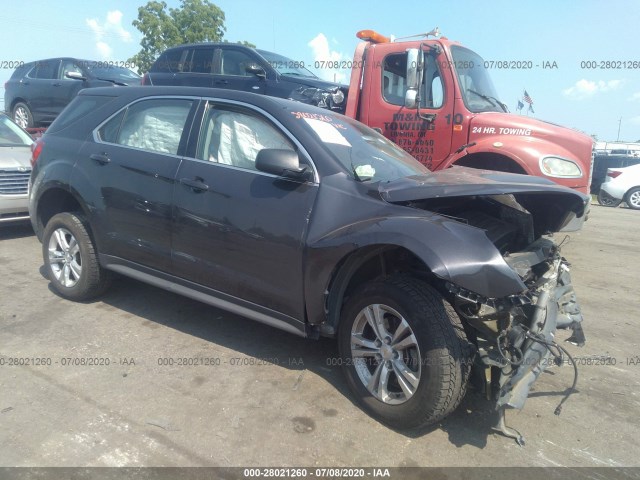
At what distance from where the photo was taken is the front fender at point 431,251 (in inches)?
105

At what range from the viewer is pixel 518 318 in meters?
2.88

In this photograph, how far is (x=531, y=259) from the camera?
3.18m

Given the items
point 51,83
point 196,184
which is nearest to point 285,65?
point 196,184

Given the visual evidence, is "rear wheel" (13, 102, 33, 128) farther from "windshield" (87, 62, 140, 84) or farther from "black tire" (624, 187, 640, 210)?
"black tire" (624, 187, 640, 210)

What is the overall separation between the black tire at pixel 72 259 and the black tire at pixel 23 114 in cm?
891

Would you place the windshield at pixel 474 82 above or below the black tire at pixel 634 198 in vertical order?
above

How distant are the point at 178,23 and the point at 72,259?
23.3 metres

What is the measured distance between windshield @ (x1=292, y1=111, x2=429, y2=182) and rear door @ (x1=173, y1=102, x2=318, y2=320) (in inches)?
10.9

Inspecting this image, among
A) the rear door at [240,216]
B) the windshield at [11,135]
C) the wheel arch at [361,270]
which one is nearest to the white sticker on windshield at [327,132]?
the rear door at [240,216]

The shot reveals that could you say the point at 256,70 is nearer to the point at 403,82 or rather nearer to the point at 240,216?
the point at 403,82

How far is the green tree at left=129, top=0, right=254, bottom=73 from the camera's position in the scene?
80.9 ft

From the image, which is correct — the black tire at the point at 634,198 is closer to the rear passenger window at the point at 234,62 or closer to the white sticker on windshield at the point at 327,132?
the rear passenger window at the point at 234,62

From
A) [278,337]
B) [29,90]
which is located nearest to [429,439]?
[278,337]

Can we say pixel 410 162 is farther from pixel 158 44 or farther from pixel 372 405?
pixel 158 44
